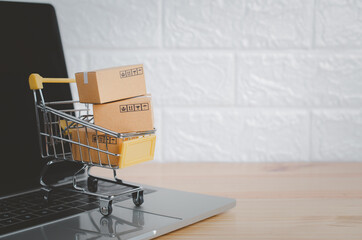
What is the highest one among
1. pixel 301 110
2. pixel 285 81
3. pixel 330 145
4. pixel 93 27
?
pixel 93 27

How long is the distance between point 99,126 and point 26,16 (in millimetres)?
549

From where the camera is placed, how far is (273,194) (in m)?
1.12

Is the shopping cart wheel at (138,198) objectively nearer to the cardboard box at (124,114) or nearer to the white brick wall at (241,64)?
the cardboard box at (124,114)

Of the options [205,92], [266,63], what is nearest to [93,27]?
[205,92]

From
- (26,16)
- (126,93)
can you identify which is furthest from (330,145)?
(26,16)

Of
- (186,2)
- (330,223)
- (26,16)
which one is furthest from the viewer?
(186,2)

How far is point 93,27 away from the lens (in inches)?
60.9

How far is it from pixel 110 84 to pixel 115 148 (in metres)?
0.13

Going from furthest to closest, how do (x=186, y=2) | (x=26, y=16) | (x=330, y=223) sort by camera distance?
1. (x=186, y=2)
2. (x=26, y=16)
3. (x=330, y=223)

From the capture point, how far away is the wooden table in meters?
0.83

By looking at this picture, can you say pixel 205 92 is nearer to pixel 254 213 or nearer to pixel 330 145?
pixel 330 145

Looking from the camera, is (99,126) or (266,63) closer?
(99,126)

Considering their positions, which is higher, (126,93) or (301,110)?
(126,93)

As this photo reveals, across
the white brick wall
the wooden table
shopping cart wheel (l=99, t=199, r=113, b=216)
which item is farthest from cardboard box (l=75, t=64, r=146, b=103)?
the white brick wall
